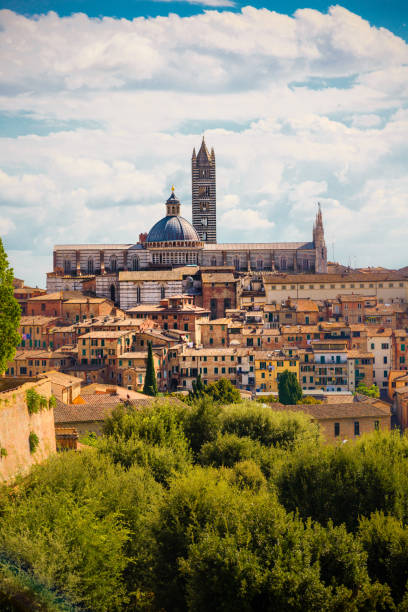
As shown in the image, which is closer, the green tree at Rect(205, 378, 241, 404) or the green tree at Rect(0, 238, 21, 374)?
the green tree at Rect(0, 238, 21, 374)

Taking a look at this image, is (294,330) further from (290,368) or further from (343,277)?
(343,277)

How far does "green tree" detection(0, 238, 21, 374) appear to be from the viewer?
18.6 metres

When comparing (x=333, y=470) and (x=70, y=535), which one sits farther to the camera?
(x=333, y=470)

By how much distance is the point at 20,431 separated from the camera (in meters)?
16.4

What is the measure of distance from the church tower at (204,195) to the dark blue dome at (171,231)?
11.2m

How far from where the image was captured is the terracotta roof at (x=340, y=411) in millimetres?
32188

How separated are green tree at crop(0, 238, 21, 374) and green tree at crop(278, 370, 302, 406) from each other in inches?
901

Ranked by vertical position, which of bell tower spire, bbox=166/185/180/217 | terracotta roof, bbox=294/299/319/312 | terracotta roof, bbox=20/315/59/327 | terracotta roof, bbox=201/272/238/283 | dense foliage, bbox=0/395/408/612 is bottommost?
dense foliage, bbox=0/395/408/612

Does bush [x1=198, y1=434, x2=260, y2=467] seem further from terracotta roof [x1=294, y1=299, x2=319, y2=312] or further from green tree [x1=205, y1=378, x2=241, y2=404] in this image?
terracotta roof [x1=294, y1=299, x2=319, y2=312]

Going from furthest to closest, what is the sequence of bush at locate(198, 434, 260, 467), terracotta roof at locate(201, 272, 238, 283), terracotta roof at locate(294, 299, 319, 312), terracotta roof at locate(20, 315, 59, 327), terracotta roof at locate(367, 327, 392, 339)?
terracotta roof at locate(201, 272, 238, 283) → terracotta roof at locate(294, 299, 319, 312) → terracotta roof at locate(20, 315, 59, 327) → terracotta roof at locate(367, 327, 392, 339) → bush at locate(198, 434, 260, 467)

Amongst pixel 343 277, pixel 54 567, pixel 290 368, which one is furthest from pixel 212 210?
pixel 54 567

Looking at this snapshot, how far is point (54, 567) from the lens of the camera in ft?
38.9

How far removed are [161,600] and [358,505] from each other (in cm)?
438

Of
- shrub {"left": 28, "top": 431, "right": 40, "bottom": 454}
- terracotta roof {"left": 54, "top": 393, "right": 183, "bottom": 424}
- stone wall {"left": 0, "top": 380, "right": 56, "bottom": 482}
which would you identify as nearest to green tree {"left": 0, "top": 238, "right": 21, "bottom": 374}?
stone wall {"left": 0, "top": 380, "right": 56, "bottom": 482}
